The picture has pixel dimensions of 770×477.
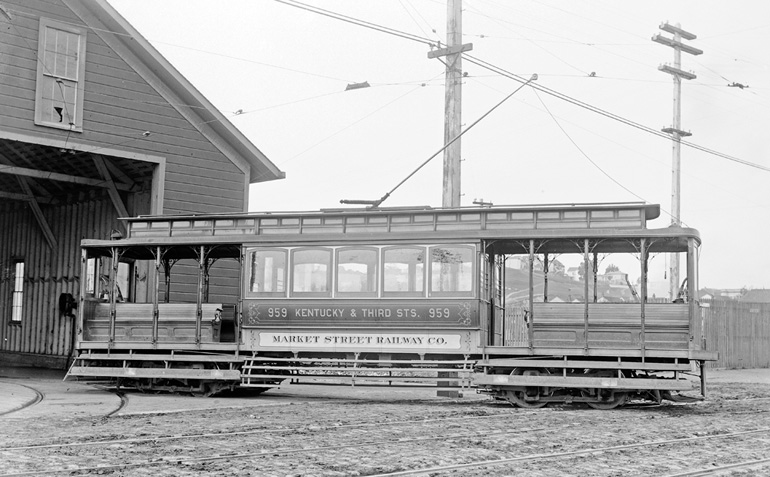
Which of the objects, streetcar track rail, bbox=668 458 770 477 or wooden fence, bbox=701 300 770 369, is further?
wooden fence, bbox=701 300 770 369

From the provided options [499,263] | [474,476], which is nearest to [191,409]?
[499,263]

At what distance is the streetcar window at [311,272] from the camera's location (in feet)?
53.9

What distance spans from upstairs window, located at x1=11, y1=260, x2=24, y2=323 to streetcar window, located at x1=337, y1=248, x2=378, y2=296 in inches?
583

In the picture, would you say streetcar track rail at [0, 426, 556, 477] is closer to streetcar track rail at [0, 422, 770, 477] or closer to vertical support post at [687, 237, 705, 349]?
streetcar track rail at [0, 422, 770, 477]

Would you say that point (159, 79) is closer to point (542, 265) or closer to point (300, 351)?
point (300, 351)

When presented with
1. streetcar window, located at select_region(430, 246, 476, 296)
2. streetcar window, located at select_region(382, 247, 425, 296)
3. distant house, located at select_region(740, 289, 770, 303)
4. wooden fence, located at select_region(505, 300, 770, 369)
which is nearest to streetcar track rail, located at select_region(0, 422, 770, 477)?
streetcar window, located at select_region(430, 246, 476, 296)

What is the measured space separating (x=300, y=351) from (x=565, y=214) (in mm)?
5279

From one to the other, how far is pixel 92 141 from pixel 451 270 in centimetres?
877

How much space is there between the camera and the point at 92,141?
19641 millimetres

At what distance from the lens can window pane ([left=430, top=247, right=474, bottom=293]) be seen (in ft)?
51.3

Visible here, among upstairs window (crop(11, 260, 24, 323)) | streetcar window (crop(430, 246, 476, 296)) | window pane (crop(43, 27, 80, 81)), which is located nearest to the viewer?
streetcar window (crop(430, 246, 476, 296))

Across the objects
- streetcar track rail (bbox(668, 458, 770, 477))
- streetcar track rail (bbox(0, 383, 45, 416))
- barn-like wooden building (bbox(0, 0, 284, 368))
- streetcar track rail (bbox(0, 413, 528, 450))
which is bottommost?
streetcar track rail (bbox(0, 383, 45, 416))

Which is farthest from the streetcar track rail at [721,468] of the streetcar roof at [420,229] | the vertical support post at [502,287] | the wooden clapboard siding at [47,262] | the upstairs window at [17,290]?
the upstairs window at [17,290]

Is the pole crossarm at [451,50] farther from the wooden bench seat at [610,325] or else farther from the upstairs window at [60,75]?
the upstairs window at [60,75]
